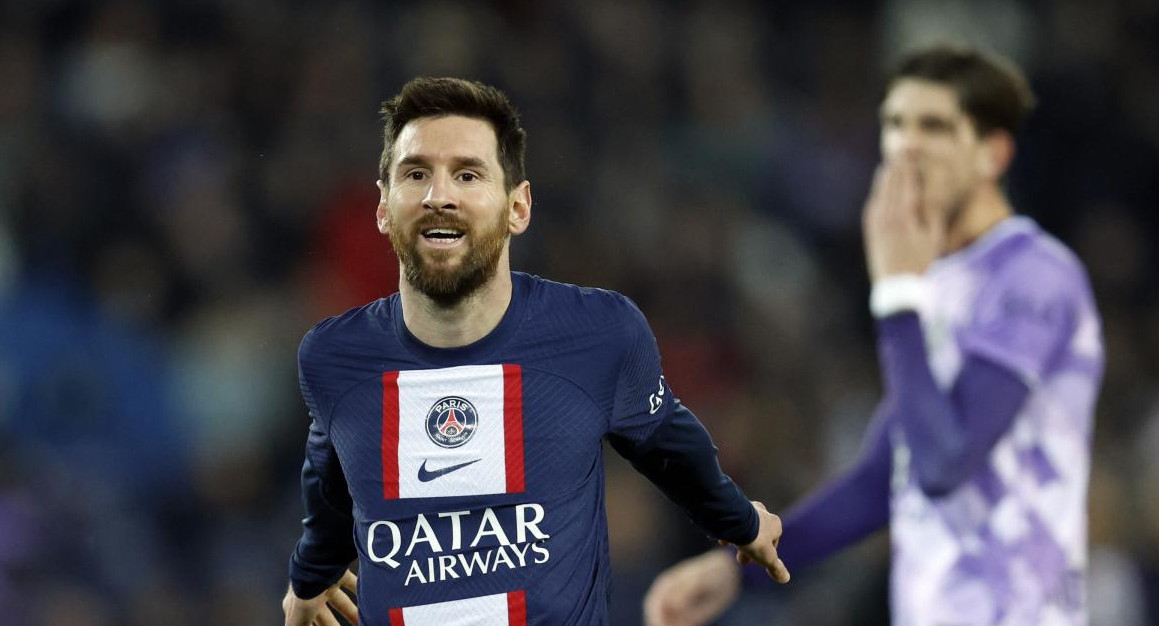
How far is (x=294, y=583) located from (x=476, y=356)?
707 mm

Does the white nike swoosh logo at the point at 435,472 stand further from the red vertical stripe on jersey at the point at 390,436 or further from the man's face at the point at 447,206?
the man's face at the point at 447,206

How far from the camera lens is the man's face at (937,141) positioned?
477 centimetres

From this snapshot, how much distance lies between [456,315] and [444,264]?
12 centimetres

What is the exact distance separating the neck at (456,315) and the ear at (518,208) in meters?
0.08

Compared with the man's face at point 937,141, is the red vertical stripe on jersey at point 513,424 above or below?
below

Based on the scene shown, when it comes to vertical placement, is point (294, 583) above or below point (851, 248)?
above

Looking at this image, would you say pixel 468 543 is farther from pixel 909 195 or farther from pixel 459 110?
pixel 909 195

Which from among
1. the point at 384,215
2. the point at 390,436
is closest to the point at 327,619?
the point at 390,436

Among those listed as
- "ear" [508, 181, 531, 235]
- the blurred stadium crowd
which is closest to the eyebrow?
"ear" [508, 181, 531, 235]

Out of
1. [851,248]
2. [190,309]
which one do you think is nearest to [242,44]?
[190,309]

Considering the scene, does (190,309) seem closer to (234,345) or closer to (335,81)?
(234,345)

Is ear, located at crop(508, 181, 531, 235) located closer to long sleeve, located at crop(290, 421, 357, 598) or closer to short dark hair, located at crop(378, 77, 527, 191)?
short dark hair, located at crop(378, 77, 527, 191)

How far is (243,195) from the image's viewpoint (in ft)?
28.2

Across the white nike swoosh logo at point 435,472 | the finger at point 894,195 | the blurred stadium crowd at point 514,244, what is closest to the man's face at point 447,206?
the white nike swoosh logo at point 435,472
